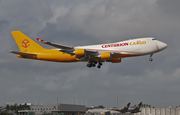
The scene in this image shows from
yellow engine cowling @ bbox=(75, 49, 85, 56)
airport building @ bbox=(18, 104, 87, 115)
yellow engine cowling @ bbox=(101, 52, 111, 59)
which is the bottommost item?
airport building @ bbox=(18, 104, 87, 115)

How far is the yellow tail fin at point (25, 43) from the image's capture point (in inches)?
2549

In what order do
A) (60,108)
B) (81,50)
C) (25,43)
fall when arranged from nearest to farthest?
(81,50)
(25,43)
(60,108)

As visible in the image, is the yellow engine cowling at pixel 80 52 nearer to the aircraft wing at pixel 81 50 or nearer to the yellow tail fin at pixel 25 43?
the aircraft wing at pixel 81 50

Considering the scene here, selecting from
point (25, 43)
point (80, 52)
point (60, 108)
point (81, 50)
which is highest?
point (25, 43)

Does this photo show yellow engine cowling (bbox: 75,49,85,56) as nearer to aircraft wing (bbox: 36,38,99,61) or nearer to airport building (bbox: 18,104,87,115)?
aircraft wing (bbox: 36,38,99,61)

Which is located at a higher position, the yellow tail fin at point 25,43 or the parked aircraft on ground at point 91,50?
the yellow tail fin at point 25,43

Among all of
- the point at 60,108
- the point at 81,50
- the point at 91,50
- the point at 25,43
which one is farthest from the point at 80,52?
the point at 60,108

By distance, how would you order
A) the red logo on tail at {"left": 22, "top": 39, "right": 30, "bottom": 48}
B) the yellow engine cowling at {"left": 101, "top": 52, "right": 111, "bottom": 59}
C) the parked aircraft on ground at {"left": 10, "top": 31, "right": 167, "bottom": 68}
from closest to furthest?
1. the parked aircraft on ground at {"left": 10, "top": 31, "right": 167, "bottom": 68}
2. the yellow engine cowling at {"left": 101, "top": 52, "right": 111, "bottom": 59}
3. the red logo on tail at {"left": 22, "top": 39, "right": 30, "bottom": 48}

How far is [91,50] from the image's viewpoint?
185 ft

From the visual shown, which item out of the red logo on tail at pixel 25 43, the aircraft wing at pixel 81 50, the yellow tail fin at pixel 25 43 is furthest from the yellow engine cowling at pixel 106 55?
the red logo on tail at pixel 25 43

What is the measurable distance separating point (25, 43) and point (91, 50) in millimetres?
19424

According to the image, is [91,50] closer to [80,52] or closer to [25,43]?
[80,52]

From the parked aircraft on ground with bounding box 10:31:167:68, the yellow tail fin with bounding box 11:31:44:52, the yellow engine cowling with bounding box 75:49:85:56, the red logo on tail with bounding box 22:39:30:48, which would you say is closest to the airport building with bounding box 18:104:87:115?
the yellow tail fin with bounding box 11:31:44:52

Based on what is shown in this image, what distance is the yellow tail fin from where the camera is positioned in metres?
64.8
